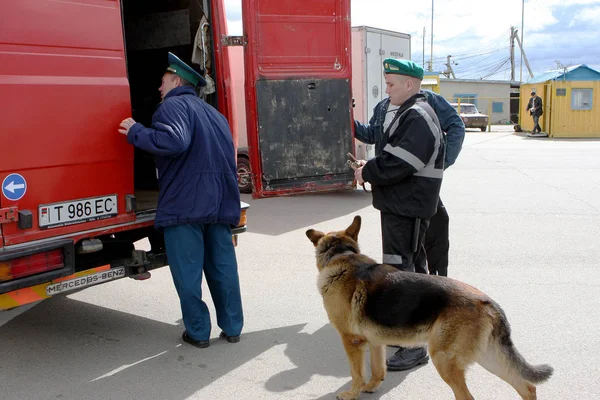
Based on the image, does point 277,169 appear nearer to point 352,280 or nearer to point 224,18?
point 224,18

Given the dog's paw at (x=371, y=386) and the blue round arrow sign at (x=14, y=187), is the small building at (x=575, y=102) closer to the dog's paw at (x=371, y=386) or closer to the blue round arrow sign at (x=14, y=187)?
the dog's paw at (x=371, y=386)

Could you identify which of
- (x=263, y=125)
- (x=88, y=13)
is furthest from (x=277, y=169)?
(x=88, y=13)

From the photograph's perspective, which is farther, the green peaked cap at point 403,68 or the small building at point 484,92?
the small building at point 484,92

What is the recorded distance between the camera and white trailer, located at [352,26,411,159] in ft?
39.2

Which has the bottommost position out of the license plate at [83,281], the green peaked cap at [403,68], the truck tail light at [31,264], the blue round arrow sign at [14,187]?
the license plate at [83,281]

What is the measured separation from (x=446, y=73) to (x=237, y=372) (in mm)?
66145

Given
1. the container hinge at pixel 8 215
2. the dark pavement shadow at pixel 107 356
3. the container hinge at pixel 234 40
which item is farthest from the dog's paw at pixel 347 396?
the container hinge at pixel 234 40

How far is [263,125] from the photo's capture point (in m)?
5.87

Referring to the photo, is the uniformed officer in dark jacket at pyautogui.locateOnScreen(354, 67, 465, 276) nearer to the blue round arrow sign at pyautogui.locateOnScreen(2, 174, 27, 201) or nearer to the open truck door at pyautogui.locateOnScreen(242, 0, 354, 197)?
the open truck door at pyautogui.locateOnScreen(242, 0, 354, 197)

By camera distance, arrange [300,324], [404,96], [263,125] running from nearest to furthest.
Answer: [404,96] < [300,324] < [263,125]

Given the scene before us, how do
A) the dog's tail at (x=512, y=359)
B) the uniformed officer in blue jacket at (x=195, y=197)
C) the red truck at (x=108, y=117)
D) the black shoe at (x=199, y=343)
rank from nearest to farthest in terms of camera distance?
Answer: the dog's tail at (x=512, y=359) < the red truck at (x=108, y=117) < the uniformed officer in blue jacket at (x=195, y=197) < the black shoe at (x=199, y=343)

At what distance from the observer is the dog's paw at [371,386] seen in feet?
13.5

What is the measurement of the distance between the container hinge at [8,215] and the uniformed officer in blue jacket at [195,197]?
34.0 inches

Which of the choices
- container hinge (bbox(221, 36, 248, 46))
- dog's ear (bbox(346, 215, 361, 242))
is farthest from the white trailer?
dog's ear (bbox(346, 215, 361, 242))
